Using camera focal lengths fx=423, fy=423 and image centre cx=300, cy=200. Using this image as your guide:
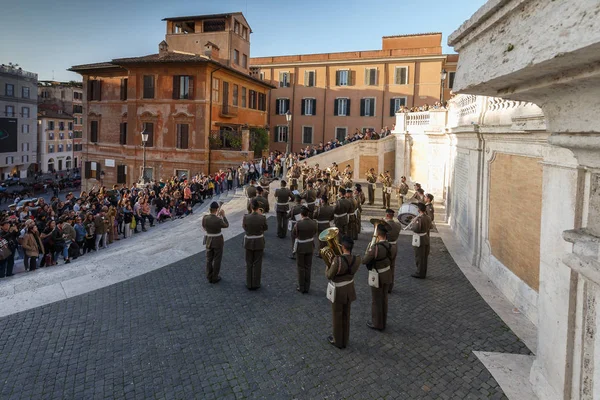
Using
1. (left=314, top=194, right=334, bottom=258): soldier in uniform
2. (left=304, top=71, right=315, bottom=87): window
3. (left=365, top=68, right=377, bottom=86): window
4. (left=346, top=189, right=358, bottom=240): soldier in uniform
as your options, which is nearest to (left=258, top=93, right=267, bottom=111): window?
(left=304, top=71, right=315, bottom=87): window

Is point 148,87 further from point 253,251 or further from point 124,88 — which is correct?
point 253,251

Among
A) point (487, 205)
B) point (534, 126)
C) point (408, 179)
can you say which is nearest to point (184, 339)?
point (534, 126)

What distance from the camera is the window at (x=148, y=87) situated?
32.1 m

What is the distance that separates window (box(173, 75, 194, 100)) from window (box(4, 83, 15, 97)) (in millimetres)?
42521

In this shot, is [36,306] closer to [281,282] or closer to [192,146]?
[281,282]

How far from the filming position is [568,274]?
14.4 feet

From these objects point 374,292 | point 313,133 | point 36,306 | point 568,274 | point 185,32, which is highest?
point 185,32

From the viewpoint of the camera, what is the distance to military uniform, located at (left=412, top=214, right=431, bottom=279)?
33.7 feet

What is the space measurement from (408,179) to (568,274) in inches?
815

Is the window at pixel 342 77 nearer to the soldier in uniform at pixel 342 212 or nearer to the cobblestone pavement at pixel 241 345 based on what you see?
the soldier in uniform at pixel 342 212

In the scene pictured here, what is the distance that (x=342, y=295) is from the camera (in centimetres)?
677

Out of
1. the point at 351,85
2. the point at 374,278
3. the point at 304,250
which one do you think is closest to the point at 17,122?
the point at 351,85

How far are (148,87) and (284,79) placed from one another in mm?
14680

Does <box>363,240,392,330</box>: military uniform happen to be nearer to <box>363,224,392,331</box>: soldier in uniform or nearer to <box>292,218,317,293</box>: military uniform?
<box>363,224,392,331</box>: soldier in uniform
